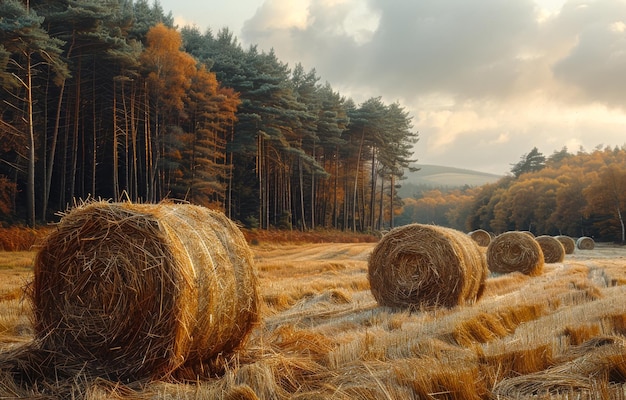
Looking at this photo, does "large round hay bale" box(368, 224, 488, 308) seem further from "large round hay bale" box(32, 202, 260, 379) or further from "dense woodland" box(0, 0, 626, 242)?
"dense woodland" box(0, 0, 626, 242)

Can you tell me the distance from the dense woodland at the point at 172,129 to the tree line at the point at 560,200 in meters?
0.24

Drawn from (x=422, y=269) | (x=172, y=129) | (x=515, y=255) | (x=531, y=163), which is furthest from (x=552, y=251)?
(x=531, y=163)

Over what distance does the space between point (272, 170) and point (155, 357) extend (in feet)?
140

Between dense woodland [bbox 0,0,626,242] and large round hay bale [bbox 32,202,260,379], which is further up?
dense woodland [bbox 0,0,626,242]

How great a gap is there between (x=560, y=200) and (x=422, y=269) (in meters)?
62.1

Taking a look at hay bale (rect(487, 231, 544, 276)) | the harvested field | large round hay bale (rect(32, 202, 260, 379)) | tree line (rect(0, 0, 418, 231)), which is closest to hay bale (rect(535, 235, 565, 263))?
hay bale (rect(487, 231, 544, 276))

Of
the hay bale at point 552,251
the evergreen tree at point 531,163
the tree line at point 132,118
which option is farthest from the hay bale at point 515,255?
the evergreen tree at point 531,163

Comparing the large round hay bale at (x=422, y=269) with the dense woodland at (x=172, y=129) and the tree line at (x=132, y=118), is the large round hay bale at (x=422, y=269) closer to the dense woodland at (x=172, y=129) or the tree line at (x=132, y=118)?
the tree line at (x=132, y=118)

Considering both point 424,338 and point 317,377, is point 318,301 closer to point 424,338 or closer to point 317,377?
point 424,338

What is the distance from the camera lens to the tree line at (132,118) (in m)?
26.2

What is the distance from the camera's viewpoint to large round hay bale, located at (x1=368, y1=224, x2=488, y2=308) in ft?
Result: 31.3

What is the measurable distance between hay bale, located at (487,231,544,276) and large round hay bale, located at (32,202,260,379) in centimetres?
1350

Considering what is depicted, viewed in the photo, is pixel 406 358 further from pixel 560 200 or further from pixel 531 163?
pixel 531 163

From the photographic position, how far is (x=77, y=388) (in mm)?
4391
